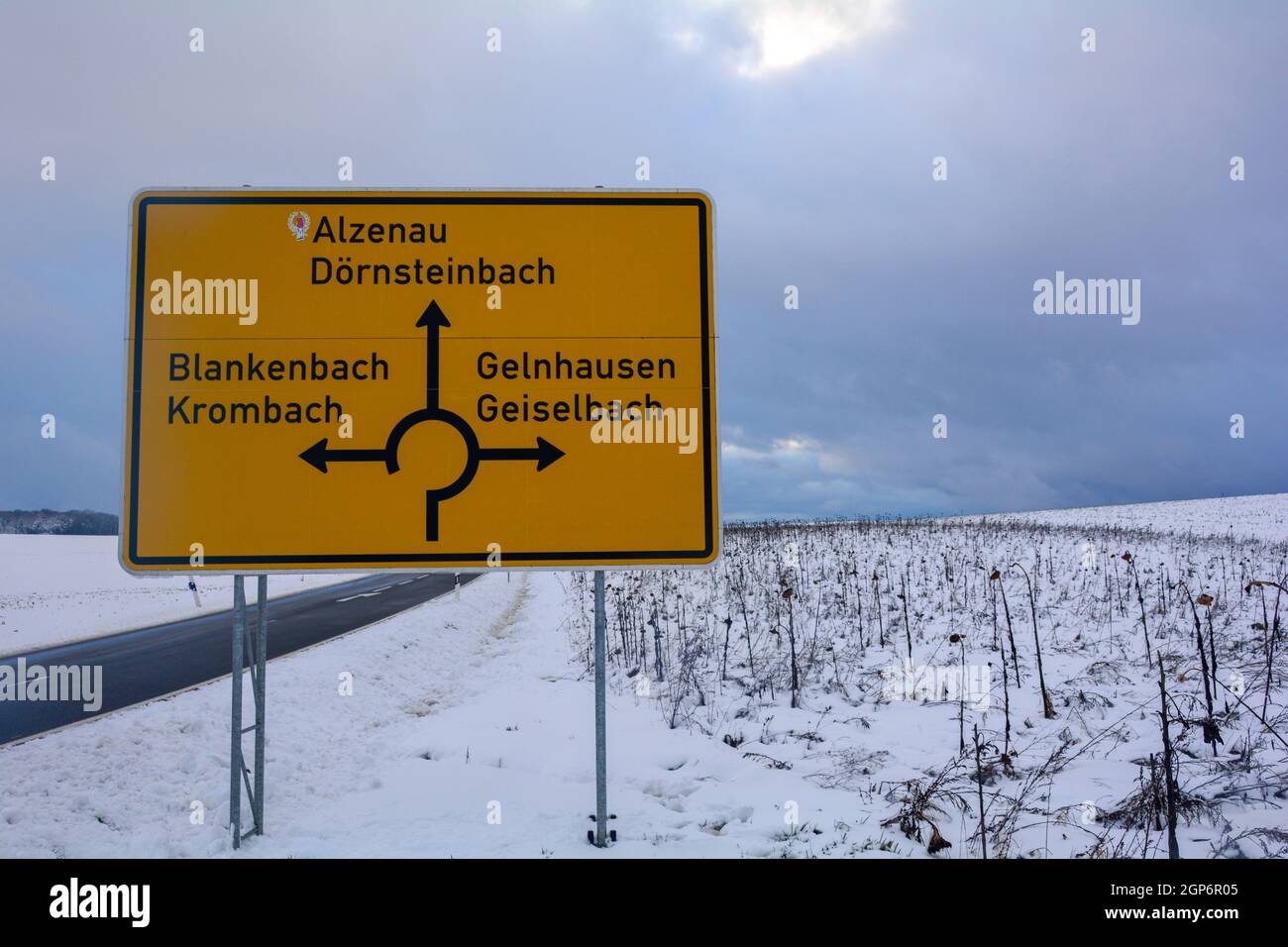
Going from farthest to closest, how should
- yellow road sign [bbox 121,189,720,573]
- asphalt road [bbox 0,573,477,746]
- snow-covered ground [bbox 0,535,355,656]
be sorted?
1. snow-covered ground [bbox 0,535,355,656]
2. asphalt road [bbox 0,573,477,746]
3. yellow road sign [bbox 121,189,720,573]

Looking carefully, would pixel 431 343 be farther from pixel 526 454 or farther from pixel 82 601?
pixel 82 601

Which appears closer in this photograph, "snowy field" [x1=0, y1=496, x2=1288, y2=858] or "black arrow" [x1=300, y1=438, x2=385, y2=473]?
"snowy field" [x1=0, y1=496, x2=1288, y2=858]

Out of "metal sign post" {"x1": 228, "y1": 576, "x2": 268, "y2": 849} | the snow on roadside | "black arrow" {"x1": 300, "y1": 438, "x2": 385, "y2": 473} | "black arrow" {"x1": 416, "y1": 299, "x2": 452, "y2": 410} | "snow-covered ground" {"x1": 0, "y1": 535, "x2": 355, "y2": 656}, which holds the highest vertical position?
"black arrow" {"x1": 416, "y1": 299, "x2": 452, "y2": 410}

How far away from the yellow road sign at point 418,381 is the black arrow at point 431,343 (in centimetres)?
1

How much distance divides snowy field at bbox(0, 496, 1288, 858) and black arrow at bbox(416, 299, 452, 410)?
9.14 feet

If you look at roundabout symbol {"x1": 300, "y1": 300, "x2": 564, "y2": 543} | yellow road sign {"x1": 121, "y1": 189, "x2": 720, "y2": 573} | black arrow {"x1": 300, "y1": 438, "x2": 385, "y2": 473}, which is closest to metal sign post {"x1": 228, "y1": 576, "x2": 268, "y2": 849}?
yellow road sign {"x1": 121, "y1": 189, "x2": 720, "y2": 573}

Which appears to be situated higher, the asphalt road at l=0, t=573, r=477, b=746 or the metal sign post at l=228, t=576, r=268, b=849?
the metal sign post at l=228, t=576, r=268, b=849

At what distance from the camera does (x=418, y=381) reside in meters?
4.35

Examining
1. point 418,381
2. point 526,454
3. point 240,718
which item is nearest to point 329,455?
point 418,381

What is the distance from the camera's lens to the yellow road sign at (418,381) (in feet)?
13.9

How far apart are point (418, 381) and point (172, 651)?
10.3m

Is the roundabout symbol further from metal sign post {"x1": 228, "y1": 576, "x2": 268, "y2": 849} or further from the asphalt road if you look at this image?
the asphalt road

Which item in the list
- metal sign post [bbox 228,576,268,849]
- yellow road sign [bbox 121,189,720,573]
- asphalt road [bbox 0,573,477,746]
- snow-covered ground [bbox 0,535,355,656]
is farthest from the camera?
snow-covered ground [bbox 0,535,355,656]

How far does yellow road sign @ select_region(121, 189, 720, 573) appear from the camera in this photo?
4.23 metres
